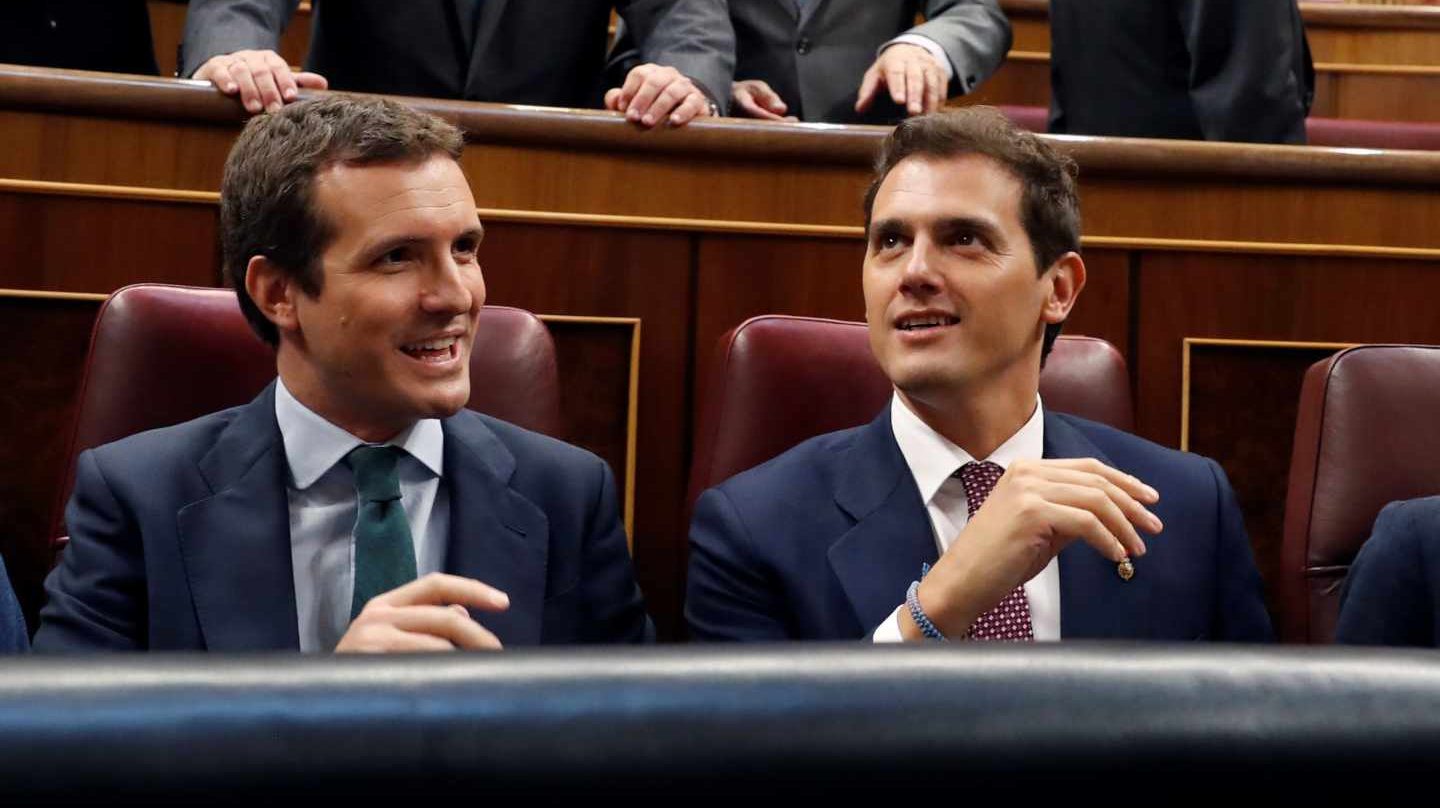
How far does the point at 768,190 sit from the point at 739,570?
1.03ft

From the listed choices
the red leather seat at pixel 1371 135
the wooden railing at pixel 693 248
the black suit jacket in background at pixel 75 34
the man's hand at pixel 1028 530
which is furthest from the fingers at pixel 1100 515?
the red leather seat at pixel 1371 135

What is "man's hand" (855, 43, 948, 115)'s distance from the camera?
1008 mm

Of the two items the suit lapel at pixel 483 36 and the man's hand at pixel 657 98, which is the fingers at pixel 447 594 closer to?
the man's hand at pixel 657 98

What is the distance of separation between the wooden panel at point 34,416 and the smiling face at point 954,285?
40cm

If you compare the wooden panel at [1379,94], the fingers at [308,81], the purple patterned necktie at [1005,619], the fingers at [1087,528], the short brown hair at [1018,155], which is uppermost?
the wooden panel at [1379,94]

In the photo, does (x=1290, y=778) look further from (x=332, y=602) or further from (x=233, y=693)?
(x=332, y=602)

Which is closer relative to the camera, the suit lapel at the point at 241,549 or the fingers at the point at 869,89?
the suit lapel at the point at 241,549

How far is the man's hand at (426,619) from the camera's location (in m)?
0.39

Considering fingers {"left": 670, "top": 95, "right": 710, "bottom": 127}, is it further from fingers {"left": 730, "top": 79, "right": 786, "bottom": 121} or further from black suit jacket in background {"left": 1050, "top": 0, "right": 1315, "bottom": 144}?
black suit jacket in background {"left": 1050, "top": 0, "right": 1315, "bottom": 144}

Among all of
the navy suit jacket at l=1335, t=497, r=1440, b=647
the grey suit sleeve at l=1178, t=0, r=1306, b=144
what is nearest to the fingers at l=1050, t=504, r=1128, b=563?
the navy suit jacket at l=1335, t=497, r=1440, b=647

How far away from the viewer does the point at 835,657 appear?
0.15m

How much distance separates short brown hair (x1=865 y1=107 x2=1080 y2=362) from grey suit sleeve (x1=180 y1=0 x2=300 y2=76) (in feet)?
1.38

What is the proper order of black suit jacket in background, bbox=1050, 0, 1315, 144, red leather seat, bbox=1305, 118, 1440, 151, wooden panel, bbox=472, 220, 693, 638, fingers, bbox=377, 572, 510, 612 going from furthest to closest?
red leather seat, bbox=1305, 118, 1440, 151 < black suit jacket in background, bbox=1050, 0, 1315, 144 < wooden panel, bbox=472, 220, 693, 638 < fingers, bbox=377, 572, 510, 612

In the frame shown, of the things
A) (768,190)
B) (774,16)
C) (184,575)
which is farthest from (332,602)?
(774,16)
